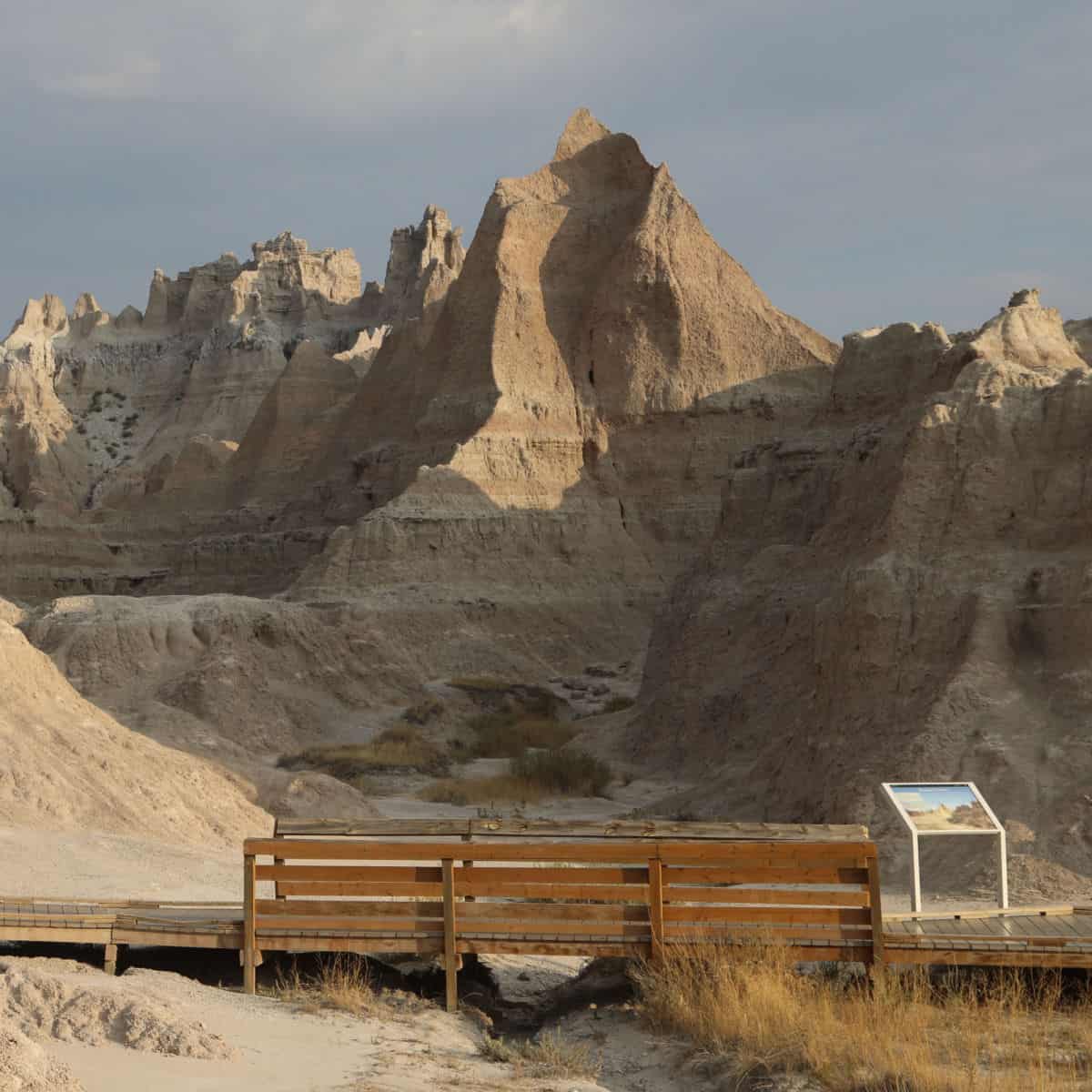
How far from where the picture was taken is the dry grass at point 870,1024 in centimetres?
883

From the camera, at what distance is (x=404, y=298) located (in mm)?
110562

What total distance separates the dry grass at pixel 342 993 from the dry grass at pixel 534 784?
55.4 ft

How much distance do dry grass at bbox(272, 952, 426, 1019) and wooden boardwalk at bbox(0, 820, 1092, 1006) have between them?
0.22 metres

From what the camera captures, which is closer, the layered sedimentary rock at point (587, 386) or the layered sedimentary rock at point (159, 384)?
the layered sedimentary rock at point (587, 386)

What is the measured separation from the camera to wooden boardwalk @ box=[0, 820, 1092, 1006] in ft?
35.1

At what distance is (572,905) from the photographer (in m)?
11.0

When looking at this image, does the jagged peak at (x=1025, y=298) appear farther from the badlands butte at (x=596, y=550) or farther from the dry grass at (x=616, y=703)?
the dry grass at (x=616, y=703)

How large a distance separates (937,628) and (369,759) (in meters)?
15.1

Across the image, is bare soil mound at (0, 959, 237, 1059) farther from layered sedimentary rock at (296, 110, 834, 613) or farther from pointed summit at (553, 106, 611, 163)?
pointed summit at (553, 106, 611, 163)

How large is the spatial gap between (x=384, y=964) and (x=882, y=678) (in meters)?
11.3

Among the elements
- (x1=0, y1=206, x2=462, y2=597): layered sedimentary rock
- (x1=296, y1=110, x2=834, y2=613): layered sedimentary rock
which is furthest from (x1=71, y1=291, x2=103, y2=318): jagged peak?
(x1=296, y1=110, x2=834, y2=613): layered sedimentary rock

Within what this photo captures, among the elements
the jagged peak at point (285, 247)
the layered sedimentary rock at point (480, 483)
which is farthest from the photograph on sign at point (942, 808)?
the jagged peak at point (285, 247)

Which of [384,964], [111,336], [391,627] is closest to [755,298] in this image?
[391,627]

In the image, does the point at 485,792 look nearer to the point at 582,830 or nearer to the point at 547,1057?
the point at 582,830
